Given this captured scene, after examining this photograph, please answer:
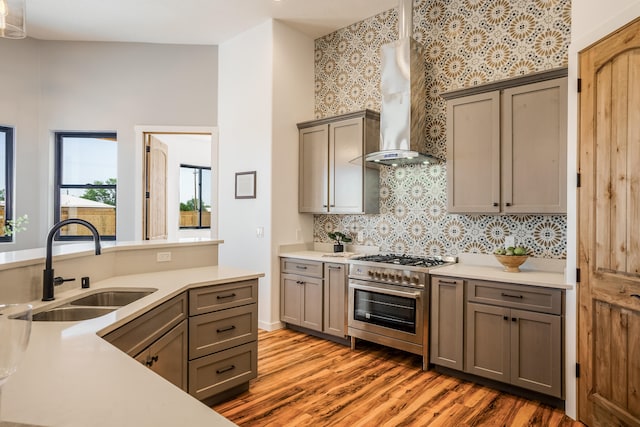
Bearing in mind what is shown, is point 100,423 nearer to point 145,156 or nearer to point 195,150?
point 145,156

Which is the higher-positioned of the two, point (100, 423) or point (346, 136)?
point (346, 136)

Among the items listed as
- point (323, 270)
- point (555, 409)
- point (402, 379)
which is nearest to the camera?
point (555, 409)

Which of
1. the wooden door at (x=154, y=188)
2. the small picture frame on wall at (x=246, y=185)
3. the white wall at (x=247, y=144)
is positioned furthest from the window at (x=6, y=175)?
the small picture frame on wall at (x=246, y=185)

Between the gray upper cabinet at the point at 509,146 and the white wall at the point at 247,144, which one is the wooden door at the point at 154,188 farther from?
the gray upper cabinet at the point at 509,146

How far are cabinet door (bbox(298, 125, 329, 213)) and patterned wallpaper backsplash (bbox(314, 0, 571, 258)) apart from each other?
1.10ft

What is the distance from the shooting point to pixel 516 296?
2.86 meters

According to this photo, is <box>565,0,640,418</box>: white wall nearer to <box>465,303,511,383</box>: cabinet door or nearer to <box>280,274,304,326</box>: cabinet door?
<box>465,303,511,383</box>: cabinet door

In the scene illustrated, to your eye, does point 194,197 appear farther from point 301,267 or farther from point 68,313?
point 68,313

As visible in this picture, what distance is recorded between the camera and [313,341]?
13.5 feet

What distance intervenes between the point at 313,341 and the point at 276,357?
595 millimetres

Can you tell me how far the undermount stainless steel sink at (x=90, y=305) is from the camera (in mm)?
1980

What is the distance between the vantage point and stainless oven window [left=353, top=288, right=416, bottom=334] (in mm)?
3416

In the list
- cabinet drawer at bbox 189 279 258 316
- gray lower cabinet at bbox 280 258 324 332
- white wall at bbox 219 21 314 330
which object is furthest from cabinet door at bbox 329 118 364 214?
cabinet drawer at bbox 189 279 258 316

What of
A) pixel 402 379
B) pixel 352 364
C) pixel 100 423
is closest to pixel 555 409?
pixel 402 379
